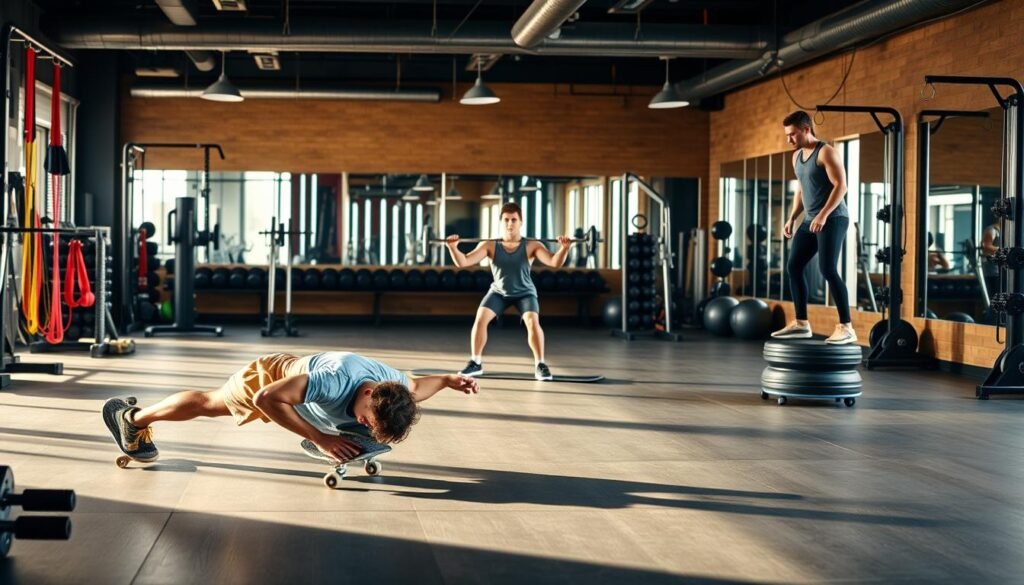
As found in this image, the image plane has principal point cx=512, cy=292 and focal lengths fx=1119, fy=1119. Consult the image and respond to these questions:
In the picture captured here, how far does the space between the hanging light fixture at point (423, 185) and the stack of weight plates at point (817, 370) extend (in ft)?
25.8

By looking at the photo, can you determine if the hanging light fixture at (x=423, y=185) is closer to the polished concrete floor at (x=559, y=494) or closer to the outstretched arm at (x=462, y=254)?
the outstretched arm at (x=462, y=254)

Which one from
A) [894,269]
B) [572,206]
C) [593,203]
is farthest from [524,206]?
[894,269]

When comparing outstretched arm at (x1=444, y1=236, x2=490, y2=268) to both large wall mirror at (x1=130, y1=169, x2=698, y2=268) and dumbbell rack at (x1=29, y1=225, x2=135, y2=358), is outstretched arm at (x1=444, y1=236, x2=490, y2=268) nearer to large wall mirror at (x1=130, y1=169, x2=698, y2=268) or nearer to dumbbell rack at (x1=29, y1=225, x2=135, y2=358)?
dumbbell rack at (x1=29, y1=225, x2=135, y2=358)

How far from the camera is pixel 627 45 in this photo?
9.80 m

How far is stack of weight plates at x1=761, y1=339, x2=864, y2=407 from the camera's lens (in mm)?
6125

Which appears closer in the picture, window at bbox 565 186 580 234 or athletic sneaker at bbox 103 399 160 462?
athletic sneaker at bbox 103 399 160 462

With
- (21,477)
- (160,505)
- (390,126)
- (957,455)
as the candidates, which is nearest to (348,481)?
(160,505)

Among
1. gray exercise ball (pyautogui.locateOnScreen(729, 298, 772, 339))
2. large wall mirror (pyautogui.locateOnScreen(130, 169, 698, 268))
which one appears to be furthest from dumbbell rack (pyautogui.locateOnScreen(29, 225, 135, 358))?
gray exercise ball (pyautogui.locateOnScreen(729, 298, 772, 339))

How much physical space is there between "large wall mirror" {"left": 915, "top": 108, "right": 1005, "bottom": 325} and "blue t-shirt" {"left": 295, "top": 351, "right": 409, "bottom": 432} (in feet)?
18.4

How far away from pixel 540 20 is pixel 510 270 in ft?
7.03

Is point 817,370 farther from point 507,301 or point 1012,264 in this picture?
point 507,301

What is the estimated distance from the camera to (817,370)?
6.16 meters

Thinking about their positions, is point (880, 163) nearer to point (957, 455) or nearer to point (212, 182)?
point (957, 455)

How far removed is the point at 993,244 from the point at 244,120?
28.5ft
